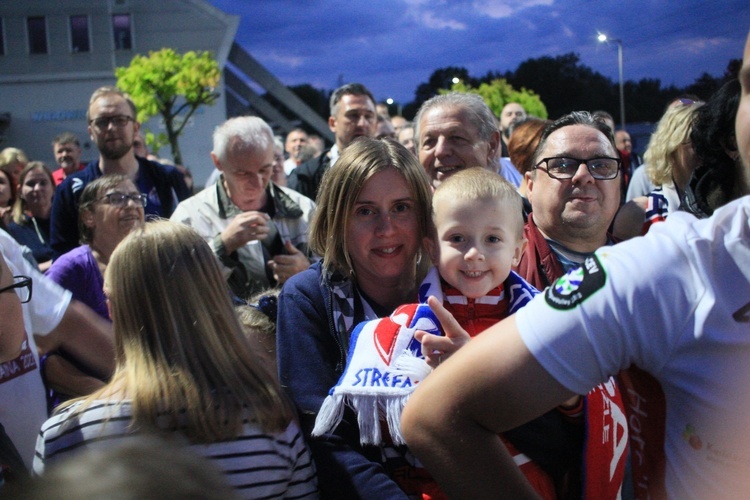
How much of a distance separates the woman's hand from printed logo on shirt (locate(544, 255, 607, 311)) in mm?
555

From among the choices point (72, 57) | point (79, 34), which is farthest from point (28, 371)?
point (79, 34)

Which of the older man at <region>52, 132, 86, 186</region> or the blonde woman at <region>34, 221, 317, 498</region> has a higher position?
the older man at <region>52, 132, 86, 186</region>

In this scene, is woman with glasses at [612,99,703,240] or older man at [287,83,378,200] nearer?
woman with glasses at [612,99,703,240]

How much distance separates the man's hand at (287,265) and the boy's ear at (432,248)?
1.64 meters

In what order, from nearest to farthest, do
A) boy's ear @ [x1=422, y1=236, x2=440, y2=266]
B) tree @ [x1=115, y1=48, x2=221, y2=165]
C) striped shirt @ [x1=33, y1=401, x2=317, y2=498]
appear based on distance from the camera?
striped shirt @ [x1=33, y1=401, x2=317, y2=498]
boy's ear @ [x1=422, y1=236, x2=440, y2=266]
tree @ [x1=115, y1=48, x2=221, y2=165]

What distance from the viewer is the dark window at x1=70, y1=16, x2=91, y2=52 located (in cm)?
3678

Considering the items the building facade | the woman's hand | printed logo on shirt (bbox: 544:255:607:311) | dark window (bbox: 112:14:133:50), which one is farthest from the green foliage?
printed logo on shirt (bbox: 544:255:607:311)

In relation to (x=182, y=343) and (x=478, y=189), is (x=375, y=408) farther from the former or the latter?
(x=478, y=189)

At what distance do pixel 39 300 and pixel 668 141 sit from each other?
3582 mm

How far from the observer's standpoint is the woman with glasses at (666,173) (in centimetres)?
394

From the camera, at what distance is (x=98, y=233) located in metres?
3.84

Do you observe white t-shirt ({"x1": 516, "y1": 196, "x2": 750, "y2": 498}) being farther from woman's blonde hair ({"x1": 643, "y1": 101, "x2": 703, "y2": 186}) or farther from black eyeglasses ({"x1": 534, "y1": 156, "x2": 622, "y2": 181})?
woman's blonde hair ({"x1": 643, "y1": 101, "x2": 703, "y2": 186})

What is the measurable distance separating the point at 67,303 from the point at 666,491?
240 centimetres

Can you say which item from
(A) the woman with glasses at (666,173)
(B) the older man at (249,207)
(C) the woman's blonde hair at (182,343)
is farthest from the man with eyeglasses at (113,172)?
(A) the woman with glasses at (666,173)
